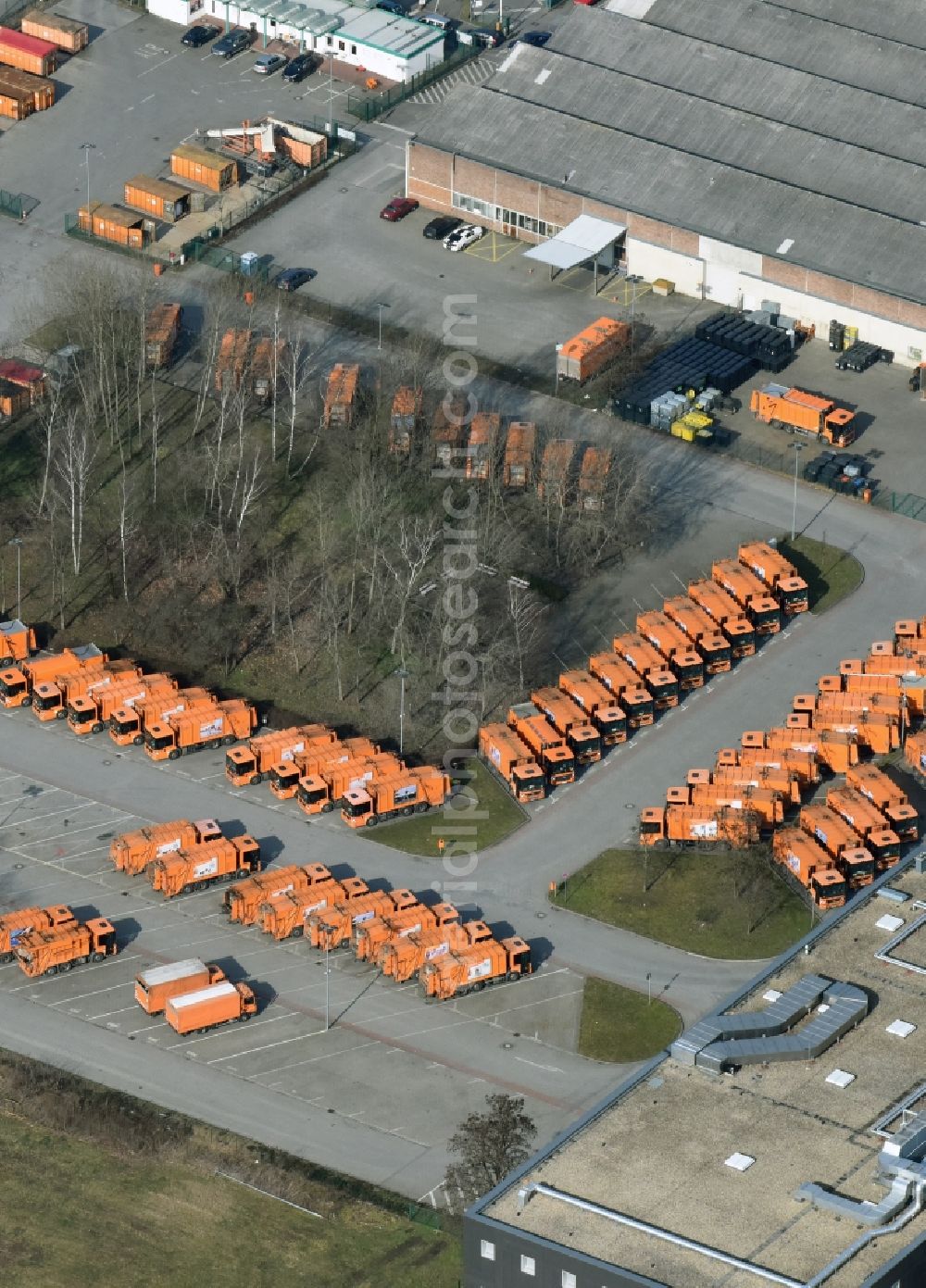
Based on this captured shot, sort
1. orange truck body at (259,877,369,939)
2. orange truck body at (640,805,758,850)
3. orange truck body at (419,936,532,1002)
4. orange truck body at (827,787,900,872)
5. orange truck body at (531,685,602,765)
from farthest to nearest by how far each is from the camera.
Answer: orange truck body at (531,685,602,765) → orange truck body at (640,805,758,850) → orange truck body at (827,787,900,872) → orange truck body at (259,877,369,939) → orange truck body at (419,936,532,1002)

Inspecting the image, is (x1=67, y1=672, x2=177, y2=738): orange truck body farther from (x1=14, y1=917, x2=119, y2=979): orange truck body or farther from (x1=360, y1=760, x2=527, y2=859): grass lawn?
(x1=14, y1=917, x2=119, y2=979): orange truck body

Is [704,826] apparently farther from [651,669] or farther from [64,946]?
[64,946]

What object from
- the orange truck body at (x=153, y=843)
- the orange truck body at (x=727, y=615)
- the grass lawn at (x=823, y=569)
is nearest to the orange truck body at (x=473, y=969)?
the orange truck body at (x=153, y=843)

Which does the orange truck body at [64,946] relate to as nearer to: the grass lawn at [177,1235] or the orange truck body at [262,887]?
the orange truck body at [262,887]

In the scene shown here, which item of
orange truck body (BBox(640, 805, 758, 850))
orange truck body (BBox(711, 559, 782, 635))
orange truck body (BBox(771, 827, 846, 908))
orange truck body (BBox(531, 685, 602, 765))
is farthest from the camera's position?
orange truck body (BBox(711, 559, 782, 635))

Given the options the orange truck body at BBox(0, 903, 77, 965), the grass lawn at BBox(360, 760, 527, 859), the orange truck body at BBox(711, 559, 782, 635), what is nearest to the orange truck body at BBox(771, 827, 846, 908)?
the grass lawn at BBox(360, 760, 527, 859)

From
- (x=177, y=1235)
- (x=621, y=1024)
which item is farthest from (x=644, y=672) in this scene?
(x=177, y=1235)

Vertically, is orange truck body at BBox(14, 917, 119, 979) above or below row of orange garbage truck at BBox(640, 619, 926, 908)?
below
